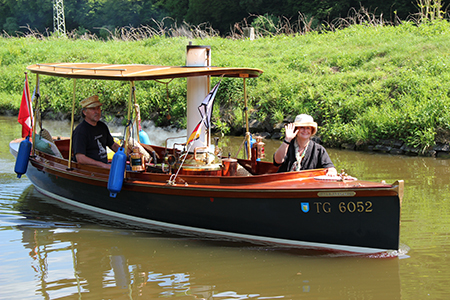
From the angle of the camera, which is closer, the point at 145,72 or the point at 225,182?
the point at 225,182

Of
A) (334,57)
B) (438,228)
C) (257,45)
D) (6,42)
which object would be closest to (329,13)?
(257,45)

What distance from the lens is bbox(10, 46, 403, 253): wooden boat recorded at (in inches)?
189

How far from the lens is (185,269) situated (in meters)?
4.95

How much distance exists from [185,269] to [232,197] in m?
0.91

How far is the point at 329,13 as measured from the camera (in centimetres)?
2877

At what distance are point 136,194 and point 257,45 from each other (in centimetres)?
1284

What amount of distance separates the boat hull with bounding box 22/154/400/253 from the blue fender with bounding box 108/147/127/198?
6.5 inches

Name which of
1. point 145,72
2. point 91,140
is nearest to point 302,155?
point 145,72

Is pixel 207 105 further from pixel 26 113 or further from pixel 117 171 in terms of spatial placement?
pixel 26 113

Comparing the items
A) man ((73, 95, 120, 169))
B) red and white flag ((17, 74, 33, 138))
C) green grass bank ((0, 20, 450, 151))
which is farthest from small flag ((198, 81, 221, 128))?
green grass bank ((0, 20, 450, 151))

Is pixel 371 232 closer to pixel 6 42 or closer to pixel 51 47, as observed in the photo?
pixel 51 47

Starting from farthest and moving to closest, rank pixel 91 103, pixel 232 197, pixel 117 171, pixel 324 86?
pixel 324 86 < pixel 91 103 < pixel 117 171 < pixel 232 197

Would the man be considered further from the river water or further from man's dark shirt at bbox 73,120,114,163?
the river water

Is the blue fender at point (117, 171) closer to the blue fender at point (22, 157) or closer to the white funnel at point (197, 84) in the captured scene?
the white funnel at point (197, 84)
